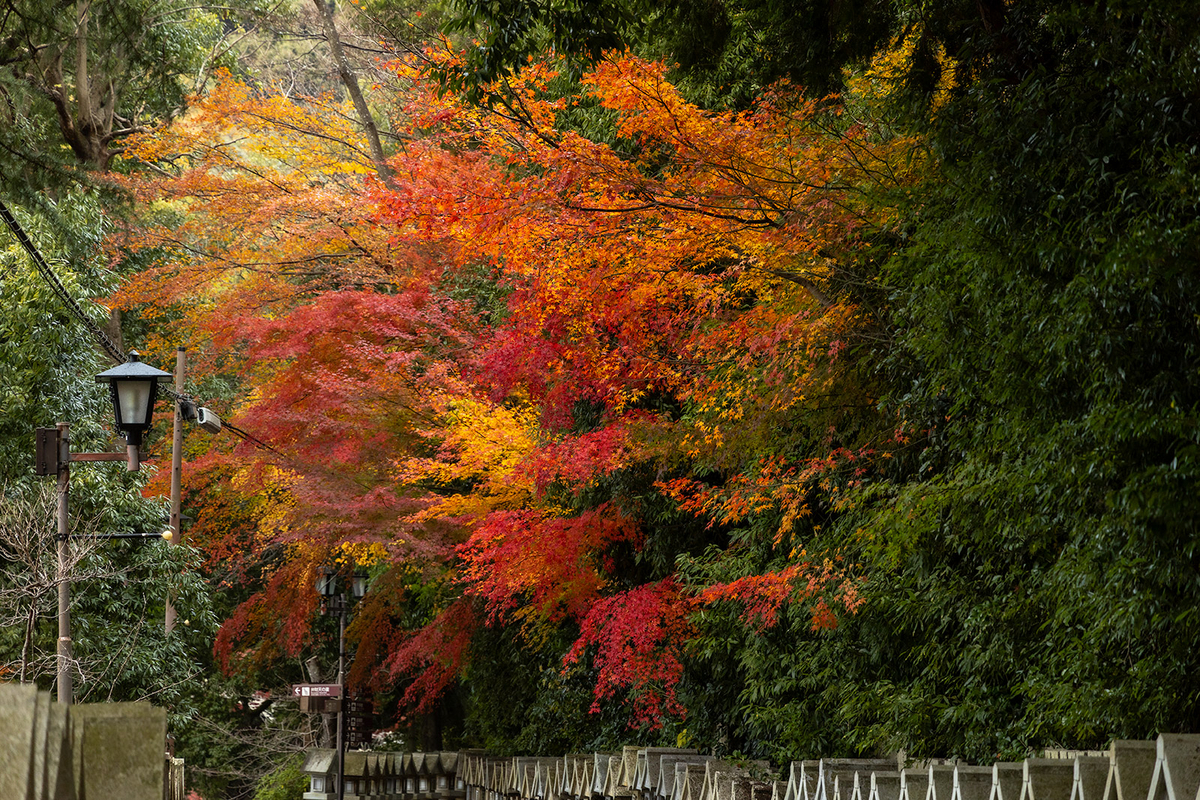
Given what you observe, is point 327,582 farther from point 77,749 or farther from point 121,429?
point 77,749

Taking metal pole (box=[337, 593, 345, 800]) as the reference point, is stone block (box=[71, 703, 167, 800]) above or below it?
above

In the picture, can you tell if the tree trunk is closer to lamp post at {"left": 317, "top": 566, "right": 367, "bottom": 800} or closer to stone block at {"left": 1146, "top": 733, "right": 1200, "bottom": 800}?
lamp post at {"left": 317, "top": 566, "right": 367, "bottom": 800}

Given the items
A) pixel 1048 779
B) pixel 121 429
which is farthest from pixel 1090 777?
pixel 121 429

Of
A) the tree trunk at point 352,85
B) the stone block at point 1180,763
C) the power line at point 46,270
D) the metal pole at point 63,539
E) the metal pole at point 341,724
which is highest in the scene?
the tree trunk at point 352,85

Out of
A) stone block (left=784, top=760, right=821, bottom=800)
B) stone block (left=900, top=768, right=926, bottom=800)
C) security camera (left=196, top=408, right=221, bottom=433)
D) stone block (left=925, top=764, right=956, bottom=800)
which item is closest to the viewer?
stone block (left=925, top=764, right=956, bottom=800)

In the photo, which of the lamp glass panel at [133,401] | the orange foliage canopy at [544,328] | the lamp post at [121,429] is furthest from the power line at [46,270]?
the orange foliage canopy at [544,328]

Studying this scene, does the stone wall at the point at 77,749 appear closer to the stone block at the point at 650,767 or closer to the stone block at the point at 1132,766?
the stone block at the point at 1132,766

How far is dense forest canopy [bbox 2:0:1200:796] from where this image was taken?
596cm

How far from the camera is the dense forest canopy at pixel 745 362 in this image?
5.96 m

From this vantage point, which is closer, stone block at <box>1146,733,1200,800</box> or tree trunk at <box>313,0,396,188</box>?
stone block at <box>1146,733,1200,800</box>

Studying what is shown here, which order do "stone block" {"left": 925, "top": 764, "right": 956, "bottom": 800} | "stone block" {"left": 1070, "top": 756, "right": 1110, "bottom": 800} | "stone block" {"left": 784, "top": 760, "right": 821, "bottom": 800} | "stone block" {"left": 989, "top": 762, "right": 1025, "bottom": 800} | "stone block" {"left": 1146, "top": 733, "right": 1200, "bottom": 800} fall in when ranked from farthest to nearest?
"stone block" {"left": 784, "top": 760, "right": 821, "bottom": 800}
"stone block" {"left": 925, "top": 764, "right": 956, "bottom": 800}
"stone block" {"left": 989, "top": 762, "right": 1025, "bottom": 800}
"stone block" {"left": 1070, "top": 756, "right": 1110, "bottom": 800}
"stone block" {"left": 1146, "top": 733, "right": 1200, "bottom": 800}

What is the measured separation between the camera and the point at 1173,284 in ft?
17.4

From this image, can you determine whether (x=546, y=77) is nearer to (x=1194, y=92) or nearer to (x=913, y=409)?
(x=913, y=409)

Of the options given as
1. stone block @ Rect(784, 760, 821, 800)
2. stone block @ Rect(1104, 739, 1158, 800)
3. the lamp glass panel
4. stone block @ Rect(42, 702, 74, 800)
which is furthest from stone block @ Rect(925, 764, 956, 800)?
the lamp glass panel
